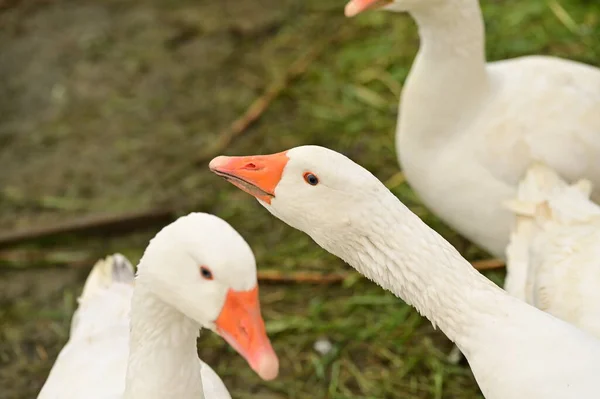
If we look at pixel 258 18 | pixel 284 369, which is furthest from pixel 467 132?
pixel 258 18

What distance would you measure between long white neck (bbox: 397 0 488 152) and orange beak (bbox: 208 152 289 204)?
119 cm

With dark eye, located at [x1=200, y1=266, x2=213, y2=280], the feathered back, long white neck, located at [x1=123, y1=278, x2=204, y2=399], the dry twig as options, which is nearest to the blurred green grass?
the dry twig

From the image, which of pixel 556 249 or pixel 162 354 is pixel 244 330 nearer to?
pixel 162 354

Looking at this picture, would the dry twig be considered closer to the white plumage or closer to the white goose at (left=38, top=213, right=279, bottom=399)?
the white plumage

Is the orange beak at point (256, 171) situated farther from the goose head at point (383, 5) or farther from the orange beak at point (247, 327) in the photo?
the goose head at point (383, 5)

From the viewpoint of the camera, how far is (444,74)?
3443mm

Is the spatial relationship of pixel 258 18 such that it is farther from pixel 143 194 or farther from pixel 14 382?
pixel 14 382

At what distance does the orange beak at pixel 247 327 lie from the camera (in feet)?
7.05

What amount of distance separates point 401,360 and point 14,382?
1.84 metres

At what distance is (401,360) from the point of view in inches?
151

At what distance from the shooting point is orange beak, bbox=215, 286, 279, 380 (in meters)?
2.15

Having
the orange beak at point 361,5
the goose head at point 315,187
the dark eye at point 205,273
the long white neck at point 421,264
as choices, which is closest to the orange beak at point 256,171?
the goose head at point 315,187

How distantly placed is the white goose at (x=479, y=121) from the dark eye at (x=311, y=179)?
3.43 ft

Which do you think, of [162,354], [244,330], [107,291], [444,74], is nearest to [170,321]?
[162,354]
